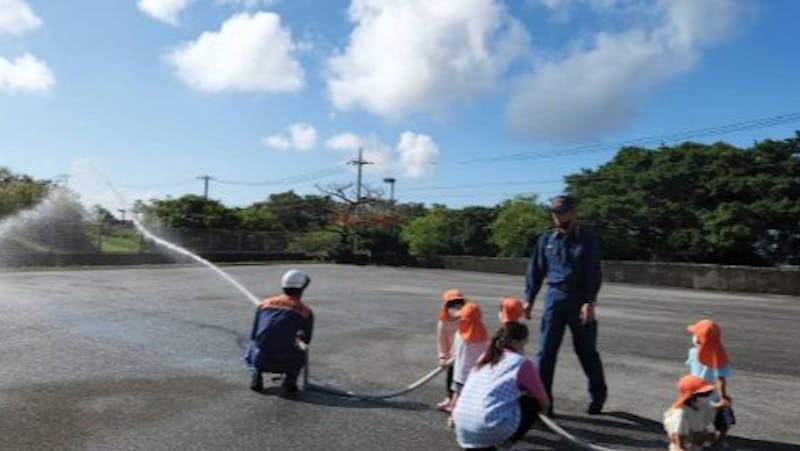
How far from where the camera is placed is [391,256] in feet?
138

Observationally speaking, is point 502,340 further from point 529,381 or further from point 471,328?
point 471,328

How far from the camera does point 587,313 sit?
20.7 ft

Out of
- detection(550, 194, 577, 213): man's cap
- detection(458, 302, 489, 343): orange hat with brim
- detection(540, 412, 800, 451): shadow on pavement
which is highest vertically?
detection(550, 194, 577, 213): man's cap

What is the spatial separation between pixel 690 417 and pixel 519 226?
1525 inches

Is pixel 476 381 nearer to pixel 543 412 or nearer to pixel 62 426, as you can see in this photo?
pixel 543 412

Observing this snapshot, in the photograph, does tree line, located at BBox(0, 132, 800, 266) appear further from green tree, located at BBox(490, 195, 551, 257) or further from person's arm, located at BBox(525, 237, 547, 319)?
person's arm, located at BBox(525, 237, 547, 319)

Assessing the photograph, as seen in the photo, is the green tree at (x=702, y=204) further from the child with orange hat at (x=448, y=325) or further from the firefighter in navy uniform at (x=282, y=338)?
the firefighter in navy uniform at (x=282, y=338)

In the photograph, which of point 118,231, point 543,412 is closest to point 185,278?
point 118,231

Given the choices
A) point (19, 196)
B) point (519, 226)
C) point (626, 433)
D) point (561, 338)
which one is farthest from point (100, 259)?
point (626, 433)

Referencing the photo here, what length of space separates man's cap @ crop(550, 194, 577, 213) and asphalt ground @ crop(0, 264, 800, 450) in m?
1.73

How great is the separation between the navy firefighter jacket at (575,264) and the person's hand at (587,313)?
0.05 meters

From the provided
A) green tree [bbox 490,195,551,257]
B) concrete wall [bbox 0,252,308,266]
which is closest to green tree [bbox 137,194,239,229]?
concrete wall [bbox 0,252,308,266]

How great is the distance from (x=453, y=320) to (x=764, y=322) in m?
10.9

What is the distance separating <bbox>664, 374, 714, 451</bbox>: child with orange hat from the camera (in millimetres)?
4574
